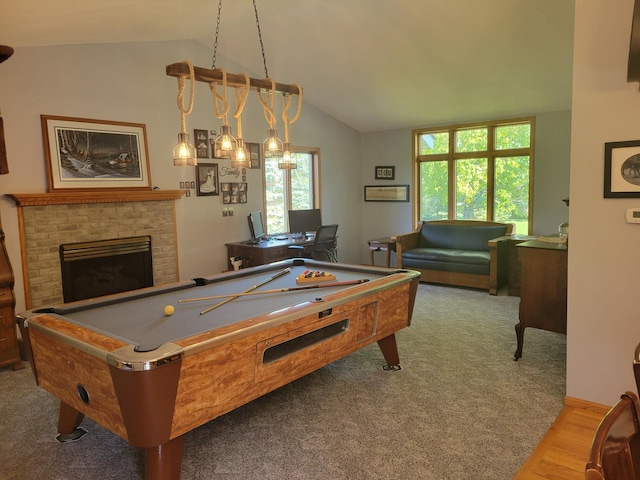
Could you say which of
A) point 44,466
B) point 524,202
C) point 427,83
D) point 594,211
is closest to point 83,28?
point 44,466

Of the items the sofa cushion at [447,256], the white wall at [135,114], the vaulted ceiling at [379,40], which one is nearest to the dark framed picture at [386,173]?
the white wall at [135,114]

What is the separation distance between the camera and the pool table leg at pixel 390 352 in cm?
343

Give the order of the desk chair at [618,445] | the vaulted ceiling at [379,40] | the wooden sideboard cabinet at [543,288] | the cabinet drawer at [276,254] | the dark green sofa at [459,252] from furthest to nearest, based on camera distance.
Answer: the dark green sofa at [459,252], the cabinet drawer at [276,254], the vaulted ceiling at [379,40], the wooden sideboard cabinet at [543,288], the desk chair at [618,445]

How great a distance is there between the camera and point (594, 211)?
2.75 m

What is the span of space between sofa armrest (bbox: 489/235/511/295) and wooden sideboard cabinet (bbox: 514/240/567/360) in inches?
84.0

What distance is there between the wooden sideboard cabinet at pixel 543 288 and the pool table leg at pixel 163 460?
8.81ft

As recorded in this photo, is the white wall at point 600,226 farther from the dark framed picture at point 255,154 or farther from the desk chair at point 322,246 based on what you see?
the dark framed picture at point 255,154

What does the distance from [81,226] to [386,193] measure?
4.65 metres

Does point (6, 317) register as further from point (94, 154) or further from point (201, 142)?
point (201, 142)

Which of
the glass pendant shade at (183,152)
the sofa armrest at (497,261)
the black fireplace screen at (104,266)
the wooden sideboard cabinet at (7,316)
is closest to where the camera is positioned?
the glass pendant shade at (183,152)

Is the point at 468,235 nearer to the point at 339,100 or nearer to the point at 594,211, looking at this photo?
the point at 339,100

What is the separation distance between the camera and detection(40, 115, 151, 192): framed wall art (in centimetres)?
435

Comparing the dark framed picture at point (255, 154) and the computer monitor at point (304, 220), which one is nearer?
the dark framed picture at point (255, 154)

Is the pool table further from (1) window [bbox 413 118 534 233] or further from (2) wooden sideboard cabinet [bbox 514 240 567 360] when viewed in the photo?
(1) window [bbox 413 118 534 233]
